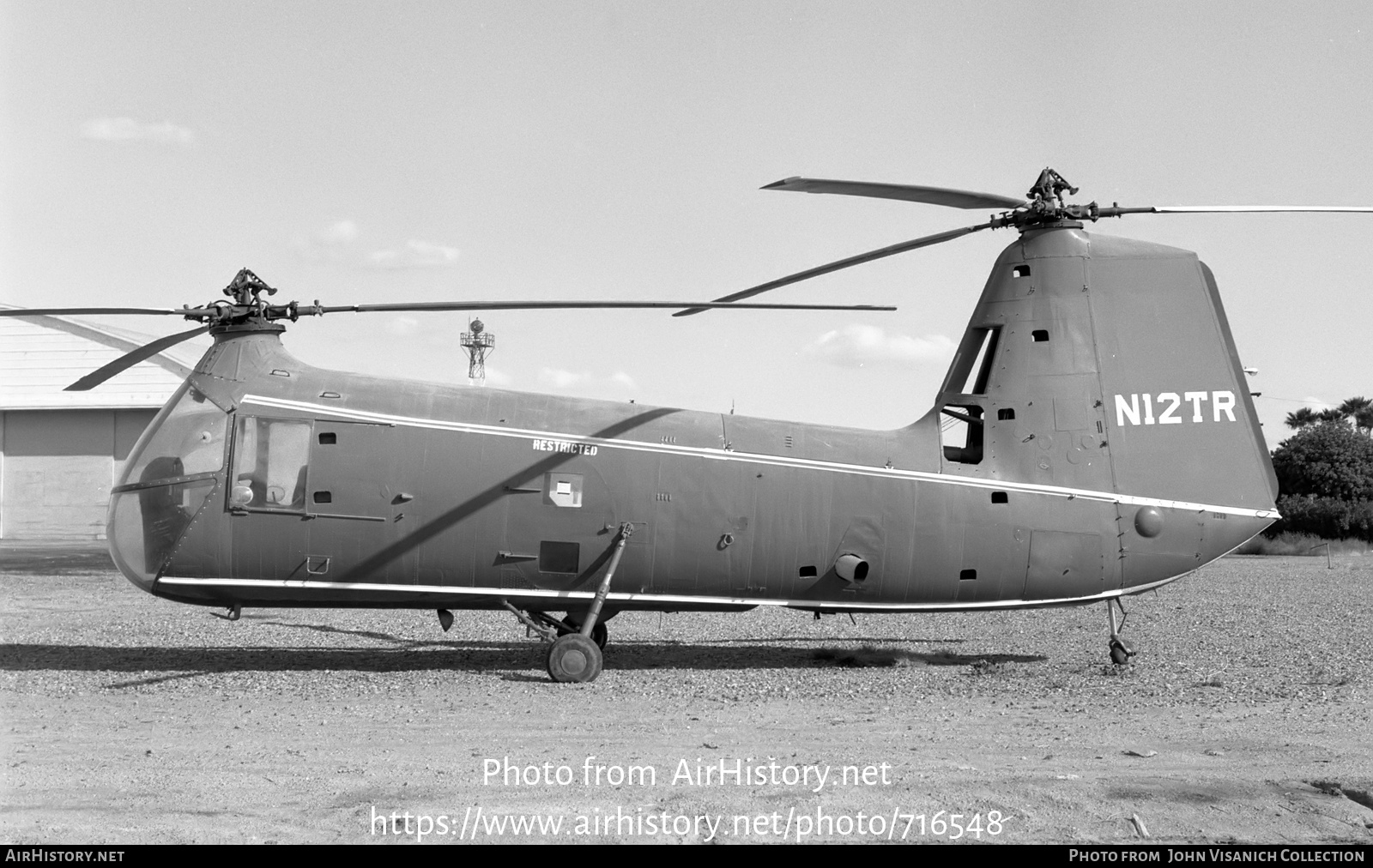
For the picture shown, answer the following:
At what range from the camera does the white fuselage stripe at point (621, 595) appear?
1189 centimetres

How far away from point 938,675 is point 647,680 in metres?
3.15

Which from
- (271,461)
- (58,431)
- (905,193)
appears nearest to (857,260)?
(905,193)

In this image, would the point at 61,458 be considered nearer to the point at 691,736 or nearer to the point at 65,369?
the point at 65,369

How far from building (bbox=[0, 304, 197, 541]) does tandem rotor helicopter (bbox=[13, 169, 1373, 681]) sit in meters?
33.7

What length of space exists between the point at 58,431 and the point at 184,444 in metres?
36.3

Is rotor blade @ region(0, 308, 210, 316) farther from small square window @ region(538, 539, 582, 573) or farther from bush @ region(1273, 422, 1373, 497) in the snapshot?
bush @ region(1273, 422, 1373, 497)

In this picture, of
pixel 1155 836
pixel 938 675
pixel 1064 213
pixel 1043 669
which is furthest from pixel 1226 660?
pixel 1155 836

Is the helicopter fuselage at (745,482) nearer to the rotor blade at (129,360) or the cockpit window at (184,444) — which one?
the cockpit window at (184,444)

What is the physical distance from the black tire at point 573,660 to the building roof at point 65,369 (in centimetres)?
3528

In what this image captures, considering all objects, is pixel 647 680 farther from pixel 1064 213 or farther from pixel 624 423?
pixel 1064 213

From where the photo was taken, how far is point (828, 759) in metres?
8.55

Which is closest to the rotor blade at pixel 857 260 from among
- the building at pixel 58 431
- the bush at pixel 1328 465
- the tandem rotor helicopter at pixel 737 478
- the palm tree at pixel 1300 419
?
the tandem rotor helicopter at pixel 737 478

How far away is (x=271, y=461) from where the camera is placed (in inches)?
471

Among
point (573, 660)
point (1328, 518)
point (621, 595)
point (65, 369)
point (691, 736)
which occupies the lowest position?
point (691, 736)
